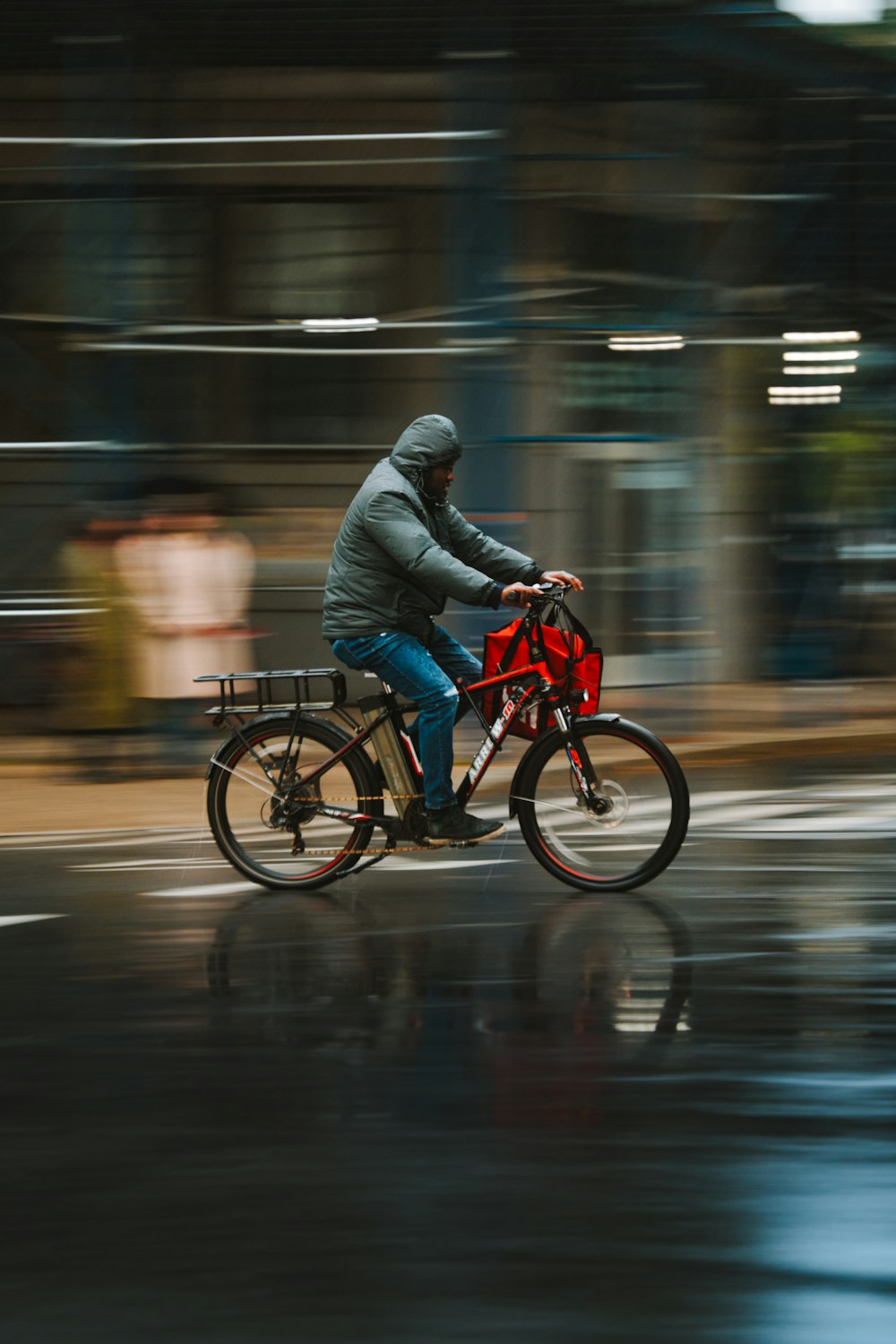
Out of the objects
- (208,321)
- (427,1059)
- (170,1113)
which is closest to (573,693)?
(427,1059)

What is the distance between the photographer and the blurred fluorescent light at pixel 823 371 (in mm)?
17844

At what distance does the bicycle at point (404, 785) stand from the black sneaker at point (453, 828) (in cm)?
4

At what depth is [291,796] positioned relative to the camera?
25.9 feet

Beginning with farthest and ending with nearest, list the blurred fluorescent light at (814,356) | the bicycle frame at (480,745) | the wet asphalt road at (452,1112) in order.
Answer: the blurred fluorescent light at (814,356) < the bicycle frame at (480,745) < the wet asphalt road at (452,1112)

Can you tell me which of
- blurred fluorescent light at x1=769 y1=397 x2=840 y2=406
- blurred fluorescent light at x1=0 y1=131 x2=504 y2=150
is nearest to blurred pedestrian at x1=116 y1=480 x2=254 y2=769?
blurred fluorescent light at x1=0 y1=131 x2=504 y2=150

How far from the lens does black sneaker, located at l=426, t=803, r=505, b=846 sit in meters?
7.76

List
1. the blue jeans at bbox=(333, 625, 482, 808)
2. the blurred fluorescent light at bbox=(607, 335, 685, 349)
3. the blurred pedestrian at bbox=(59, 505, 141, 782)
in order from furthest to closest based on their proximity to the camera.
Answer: the blurred fluorescent light at bbox=(607, 335, 685, 349), the blurred pedestrian at bbox=(59, 505, 141, 782), the blue jeans at bbox=(333, 625, 482, 808)

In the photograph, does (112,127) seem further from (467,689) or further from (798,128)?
(467,689)

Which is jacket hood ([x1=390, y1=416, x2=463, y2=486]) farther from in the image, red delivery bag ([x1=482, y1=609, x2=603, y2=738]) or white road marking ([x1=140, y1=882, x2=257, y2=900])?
white road marking ([x1=140, y1=882, x2=257, y2=900])

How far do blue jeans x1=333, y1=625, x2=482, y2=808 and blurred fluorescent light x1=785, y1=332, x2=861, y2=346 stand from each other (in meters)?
10.6

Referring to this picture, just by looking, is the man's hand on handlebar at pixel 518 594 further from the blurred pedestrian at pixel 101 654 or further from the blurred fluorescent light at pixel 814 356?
the blurred fluorescent light at pixel 814 356

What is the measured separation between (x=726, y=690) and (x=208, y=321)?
5056 millimetres

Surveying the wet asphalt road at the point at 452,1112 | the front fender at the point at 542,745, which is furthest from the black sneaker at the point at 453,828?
the wet asphalt road at the point at 452,1112

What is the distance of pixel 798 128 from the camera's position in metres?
16.4
